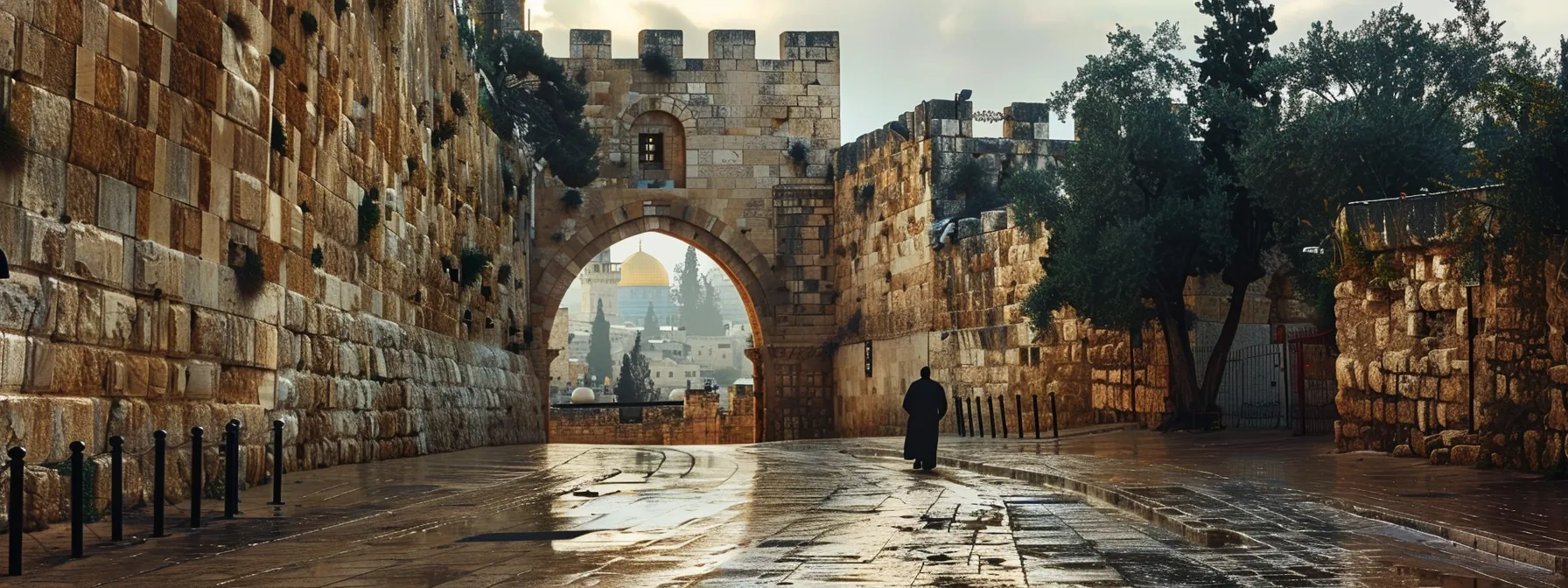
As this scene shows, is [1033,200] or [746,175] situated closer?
[1033,200]

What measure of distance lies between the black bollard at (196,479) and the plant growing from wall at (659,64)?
24.2m

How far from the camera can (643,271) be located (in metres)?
166

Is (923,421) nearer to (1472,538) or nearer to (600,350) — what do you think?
(1472,538)

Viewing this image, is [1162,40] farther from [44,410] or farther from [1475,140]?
[44,410]

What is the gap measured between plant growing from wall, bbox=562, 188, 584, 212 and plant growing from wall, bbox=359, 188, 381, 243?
1552 cm

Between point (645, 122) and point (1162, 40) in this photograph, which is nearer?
point (1162, 40)

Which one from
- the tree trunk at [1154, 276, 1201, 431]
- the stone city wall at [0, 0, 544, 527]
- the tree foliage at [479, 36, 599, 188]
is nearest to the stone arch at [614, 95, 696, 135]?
the tree foliage at [479, 36, 599, 188]

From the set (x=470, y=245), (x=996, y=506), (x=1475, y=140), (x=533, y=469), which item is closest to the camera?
(x=996, y=506)

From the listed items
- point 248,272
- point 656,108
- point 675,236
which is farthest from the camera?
point 675,236

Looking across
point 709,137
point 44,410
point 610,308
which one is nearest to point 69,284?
point 44,410

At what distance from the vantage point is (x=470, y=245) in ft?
73.3

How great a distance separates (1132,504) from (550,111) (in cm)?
2246

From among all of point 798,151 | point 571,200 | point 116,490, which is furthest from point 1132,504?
point 798,151

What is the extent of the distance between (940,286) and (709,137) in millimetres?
7195
